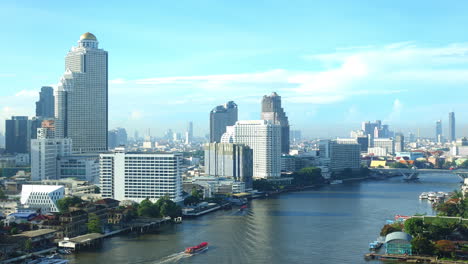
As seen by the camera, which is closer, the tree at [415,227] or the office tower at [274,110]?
the tree at [415,227]

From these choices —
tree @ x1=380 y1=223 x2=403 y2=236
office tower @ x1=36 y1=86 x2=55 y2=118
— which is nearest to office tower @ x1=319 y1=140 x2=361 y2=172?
office tower @ x1=36 y1=86 x2=55 y2=118

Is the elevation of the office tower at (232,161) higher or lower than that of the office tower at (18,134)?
lower

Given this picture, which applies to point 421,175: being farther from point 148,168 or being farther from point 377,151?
point 148,168

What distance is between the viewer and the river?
58.1 feet

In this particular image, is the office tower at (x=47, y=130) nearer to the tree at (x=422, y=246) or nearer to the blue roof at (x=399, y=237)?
the blue roof at (x=399, y=237)

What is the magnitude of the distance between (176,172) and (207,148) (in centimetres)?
1585

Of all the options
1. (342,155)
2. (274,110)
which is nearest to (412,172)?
(342,155)

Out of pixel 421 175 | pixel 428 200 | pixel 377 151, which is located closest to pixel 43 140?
pixel 428 200

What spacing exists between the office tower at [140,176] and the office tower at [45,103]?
40522 millimetres

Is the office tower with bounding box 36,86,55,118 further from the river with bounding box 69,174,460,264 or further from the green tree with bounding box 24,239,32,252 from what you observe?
the green tree with bounding box 24,239,32,252

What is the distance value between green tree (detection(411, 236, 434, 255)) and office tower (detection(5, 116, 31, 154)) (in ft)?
162

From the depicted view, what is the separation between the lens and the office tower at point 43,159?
123 ft

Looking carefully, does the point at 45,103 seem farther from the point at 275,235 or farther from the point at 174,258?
the point at 174,258

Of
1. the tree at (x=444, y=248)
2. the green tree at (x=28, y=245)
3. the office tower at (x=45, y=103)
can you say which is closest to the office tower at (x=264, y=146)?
the tree at (x=444, y=248)
